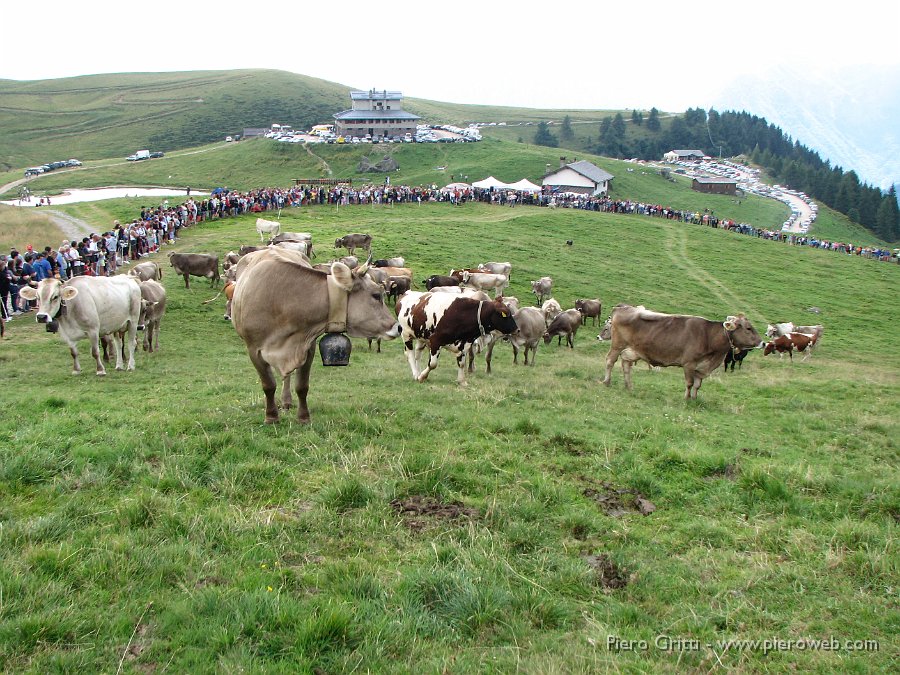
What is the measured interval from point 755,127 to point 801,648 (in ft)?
717

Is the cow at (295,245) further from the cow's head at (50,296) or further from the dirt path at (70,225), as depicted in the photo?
the dirt path at (70,225)

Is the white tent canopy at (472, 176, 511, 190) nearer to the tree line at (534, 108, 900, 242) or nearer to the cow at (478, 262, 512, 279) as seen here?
the cow at (478, 262, 512, 279)

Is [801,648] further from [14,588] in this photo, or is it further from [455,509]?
[14,588]

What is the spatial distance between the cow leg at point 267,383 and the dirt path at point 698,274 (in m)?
35.3

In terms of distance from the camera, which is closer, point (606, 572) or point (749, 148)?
point (606, 572)

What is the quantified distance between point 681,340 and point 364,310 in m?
10.2

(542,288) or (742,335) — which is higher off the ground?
(742,335)

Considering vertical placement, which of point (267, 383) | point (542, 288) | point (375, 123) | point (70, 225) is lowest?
point (542, 288)

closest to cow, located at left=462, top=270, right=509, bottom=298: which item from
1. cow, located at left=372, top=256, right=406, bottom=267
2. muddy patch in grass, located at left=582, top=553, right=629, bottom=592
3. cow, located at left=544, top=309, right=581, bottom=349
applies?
cow, located at left=372, top=256, right=406, bottom=267

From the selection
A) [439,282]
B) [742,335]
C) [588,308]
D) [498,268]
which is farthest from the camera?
[498,268]

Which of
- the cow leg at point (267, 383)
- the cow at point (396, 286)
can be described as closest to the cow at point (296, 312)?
the cow leg at point (267, 383)

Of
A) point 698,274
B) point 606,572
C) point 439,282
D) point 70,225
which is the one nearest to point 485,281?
point 439,282

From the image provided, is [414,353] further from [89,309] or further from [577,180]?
[577,180]

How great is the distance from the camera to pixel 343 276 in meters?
9.94
